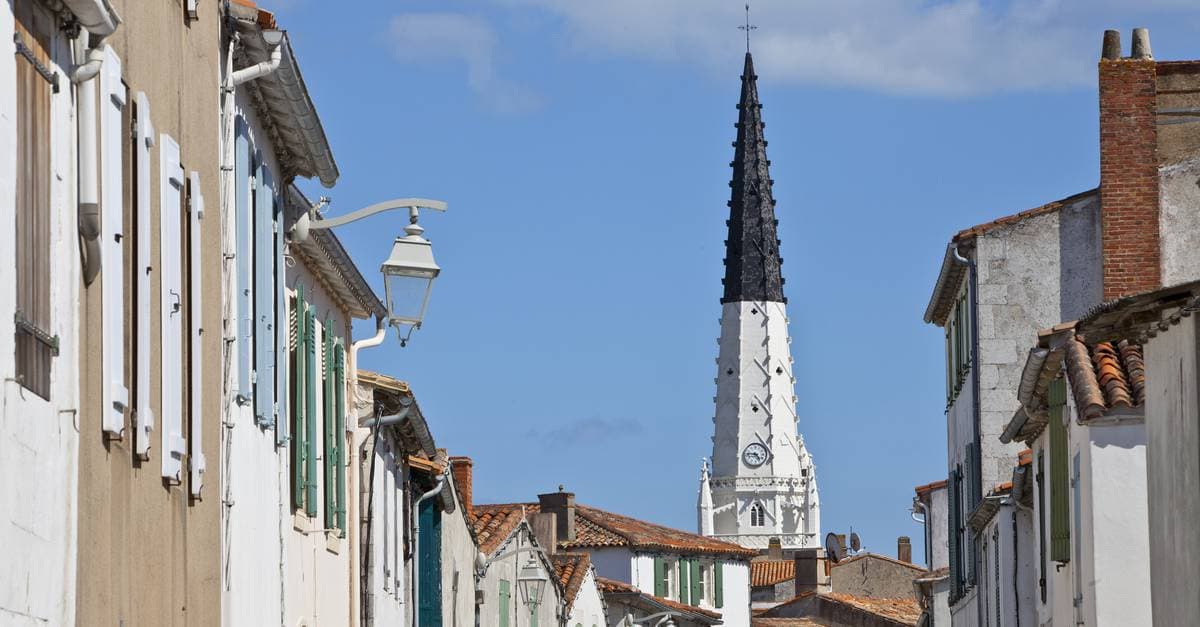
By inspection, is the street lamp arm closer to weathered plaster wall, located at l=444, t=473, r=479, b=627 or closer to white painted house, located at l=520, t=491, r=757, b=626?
weathered plaster wall, located at l=444, t=473, r=479, b=627

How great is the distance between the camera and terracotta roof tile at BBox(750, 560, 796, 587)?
90.8m

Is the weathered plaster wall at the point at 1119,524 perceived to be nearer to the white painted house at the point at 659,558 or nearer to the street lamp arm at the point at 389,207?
the street lamp arm at the point at 389,207

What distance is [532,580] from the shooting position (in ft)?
98.2

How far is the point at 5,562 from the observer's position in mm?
7016

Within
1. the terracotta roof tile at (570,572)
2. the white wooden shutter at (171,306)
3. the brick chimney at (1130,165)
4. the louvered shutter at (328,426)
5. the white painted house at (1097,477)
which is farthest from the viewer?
the terracotta roof tile at (570,572)

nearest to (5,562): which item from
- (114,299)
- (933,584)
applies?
(114,299)

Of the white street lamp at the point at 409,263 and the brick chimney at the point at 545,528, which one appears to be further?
the brick chimney at the point at 545,528

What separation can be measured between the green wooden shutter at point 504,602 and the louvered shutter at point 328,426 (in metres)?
17.9

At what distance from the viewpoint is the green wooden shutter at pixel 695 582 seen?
74500mm

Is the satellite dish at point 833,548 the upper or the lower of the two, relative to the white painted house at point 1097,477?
lower

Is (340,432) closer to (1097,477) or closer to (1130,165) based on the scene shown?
(1097,477)

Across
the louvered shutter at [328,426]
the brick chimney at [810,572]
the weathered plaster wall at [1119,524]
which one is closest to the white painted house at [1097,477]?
the weathered plaster wall at [1119,524]

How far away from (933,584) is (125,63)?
37.0 m

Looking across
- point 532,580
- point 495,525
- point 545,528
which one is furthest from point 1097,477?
point 545,528
